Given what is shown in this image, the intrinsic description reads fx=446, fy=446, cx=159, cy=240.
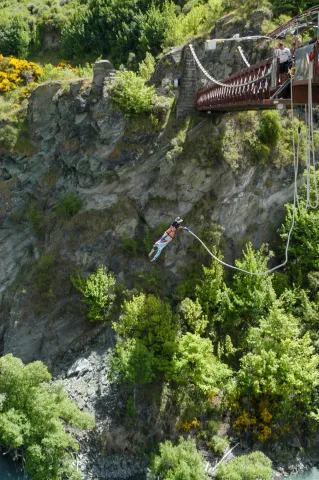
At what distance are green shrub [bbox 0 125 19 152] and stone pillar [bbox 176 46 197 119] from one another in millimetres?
10590

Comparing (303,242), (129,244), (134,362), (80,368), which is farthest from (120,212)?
(303,242)

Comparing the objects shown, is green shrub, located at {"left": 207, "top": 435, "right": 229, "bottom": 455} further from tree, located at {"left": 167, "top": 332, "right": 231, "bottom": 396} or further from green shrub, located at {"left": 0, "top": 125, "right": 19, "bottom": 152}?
green shrub, located at {"left": 0, "top": 125, "right": 19, "bottom": 152}

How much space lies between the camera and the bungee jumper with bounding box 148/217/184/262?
19523 millimetres

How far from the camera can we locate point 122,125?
23391 mm

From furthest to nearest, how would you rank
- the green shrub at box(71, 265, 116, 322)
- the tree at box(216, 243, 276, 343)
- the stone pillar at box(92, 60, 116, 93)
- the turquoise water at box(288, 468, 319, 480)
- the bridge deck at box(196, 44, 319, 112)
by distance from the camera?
the stone pillar at box(92, 60, 116, 93)
the green shrub at box(71, 265, 116, 322)
the tree at box(216, 243, 276, 343)
the turquoise water at box(288, 468, 319, 480)
the bridge deck at box(196, 44, 319, 112)

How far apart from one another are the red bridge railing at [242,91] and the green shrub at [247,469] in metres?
13.9

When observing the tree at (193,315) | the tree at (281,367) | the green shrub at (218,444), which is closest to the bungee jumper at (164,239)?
the tree at (193,315)

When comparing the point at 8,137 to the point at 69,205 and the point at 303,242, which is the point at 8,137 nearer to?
the point at 69,205

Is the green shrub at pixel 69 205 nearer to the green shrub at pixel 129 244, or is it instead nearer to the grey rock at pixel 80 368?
the green shrub at pixel 129 244

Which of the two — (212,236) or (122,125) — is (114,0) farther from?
(212,236)

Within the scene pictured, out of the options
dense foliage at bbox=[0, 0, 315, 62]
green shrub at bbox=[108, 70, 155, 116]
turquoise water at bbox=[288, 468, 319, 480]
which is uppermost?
dense foliage at bbox=[0, 0, 315, 62]

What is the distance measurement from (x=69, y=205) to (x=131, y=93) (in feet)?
22.4

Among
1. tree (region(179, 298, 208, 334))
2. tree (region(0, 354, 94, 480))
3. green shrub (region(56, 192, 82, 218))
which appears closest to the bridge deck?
green shrub (region(56, 192, 82, 218))

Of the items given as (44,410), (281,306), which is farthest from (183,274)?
(44,410)
